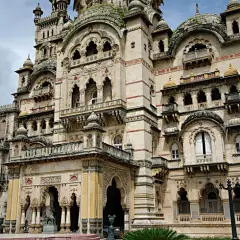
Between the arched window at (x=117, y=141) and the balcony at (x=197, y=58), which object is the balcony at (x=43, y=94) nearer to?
the arched window at (x=117, y=141)

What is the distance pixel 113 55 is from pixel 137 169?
28.9 ft

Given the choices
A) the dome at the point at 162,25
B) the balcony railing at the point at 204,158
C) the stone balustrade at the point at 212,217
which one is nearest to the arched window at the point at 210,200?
the stone balustrade at the point at 212,217

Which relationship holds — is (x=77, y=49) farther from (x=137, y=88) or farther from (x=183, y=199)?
(x=183, y=199)

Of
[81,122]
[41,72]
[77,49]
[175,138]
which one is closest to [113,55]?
[77,49]

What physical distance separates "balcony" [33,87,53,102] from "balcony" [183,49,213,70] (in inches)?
513

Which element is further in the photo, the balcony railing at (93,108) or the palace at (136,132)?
the balcony railing at (93,108)

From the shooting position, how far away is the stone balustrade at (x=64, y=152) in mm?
19942

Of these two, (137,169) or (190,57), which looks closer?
(137,169)

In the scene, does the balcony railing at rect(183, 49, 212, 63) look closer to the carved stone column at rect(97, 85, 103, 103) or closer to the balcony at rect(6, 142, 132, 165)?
the carved stone column at rect(97, 85, 103, 103)

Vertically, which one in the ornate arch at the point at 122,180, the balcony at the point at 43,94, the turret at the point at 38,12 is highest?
the turret at the point at 38,12

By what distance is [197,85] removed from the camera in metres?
25.8

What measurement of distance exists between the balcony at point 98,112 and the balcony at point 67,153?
313 centimetres

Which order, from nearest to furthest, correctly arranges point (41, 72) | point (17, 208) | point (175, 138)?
point (17, 208) → point (175, 138) → point (41, 72)

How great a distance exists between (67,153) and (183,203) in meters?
9.69
